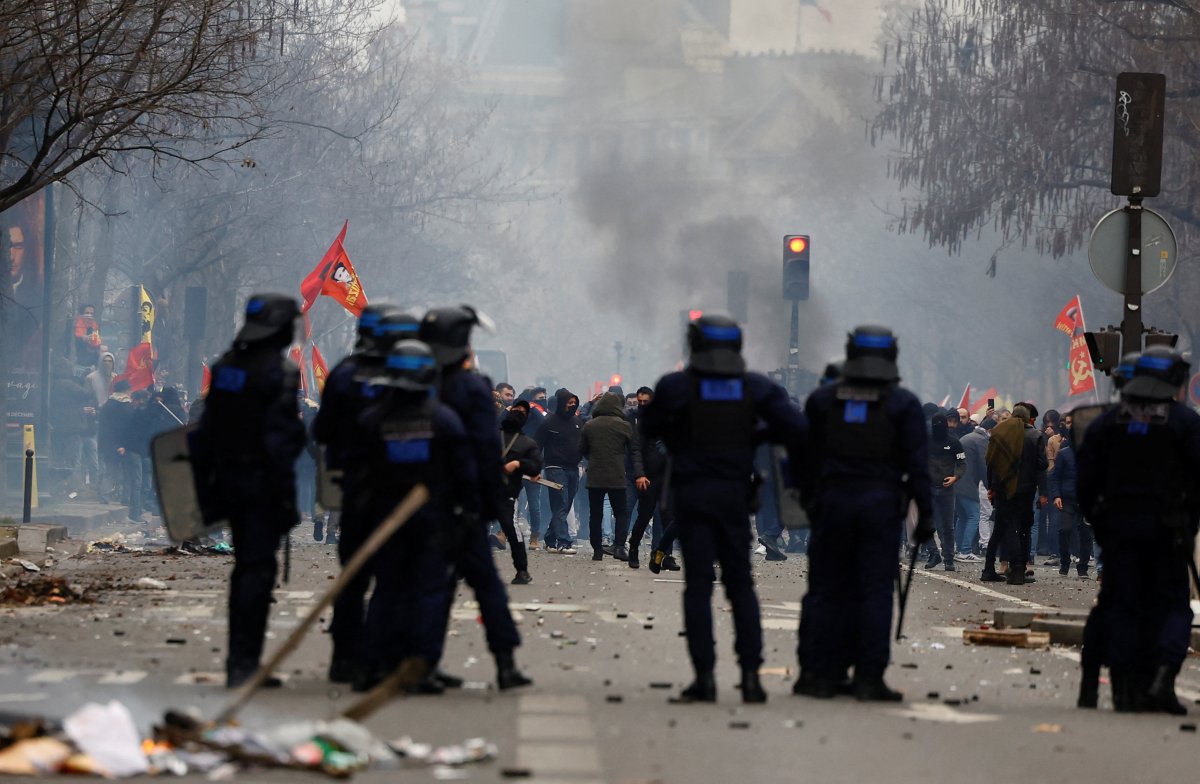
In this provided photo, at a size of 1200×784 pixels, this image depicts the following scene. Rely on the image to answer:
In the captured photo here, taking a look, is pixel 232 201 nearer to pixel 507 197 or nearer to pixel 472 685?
pixel 507 197

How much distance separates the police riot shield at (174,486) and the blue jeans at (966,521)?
15.5m

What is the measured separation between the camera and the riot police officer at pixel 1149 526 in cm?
995

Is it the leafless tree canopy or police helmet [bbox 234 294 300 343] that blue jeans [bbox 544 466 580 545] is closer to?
the leafless tree canopy

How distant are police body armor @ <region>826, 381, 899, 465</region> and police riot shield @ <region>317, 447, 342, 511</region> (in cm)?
205

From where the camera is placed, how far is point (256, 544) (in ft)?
31.2

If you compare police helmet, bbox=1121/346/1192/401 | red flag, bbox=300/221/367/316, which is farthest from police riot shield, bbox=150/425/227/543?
red flag, bbox=300/221/367/316

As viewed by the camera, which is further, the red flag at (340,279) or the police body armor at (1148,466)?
the red flag at (340,279)

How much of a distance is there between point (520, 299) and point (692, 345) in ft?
318

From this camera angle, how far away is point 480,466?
964 centimetres

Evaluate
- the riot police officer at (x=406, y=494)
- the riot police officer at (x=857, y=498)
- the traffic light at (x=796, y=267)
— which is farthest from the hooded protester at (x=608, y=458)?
the riot police officer at (x=406, y=494)

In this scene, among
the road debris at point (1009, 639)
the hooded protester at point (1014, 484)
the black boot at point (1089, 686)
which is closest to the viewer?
the black boot at point (1089, 686)

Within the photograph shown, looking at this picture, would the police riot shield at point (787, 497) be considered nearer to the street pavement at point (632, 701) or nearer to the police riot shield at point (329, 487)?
the street pavement at point (632, 701)

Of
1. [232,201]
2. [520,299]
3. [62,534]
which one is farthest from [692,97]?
[62,534]

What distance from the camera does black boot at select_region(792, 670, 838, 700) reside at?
32.2 ft
